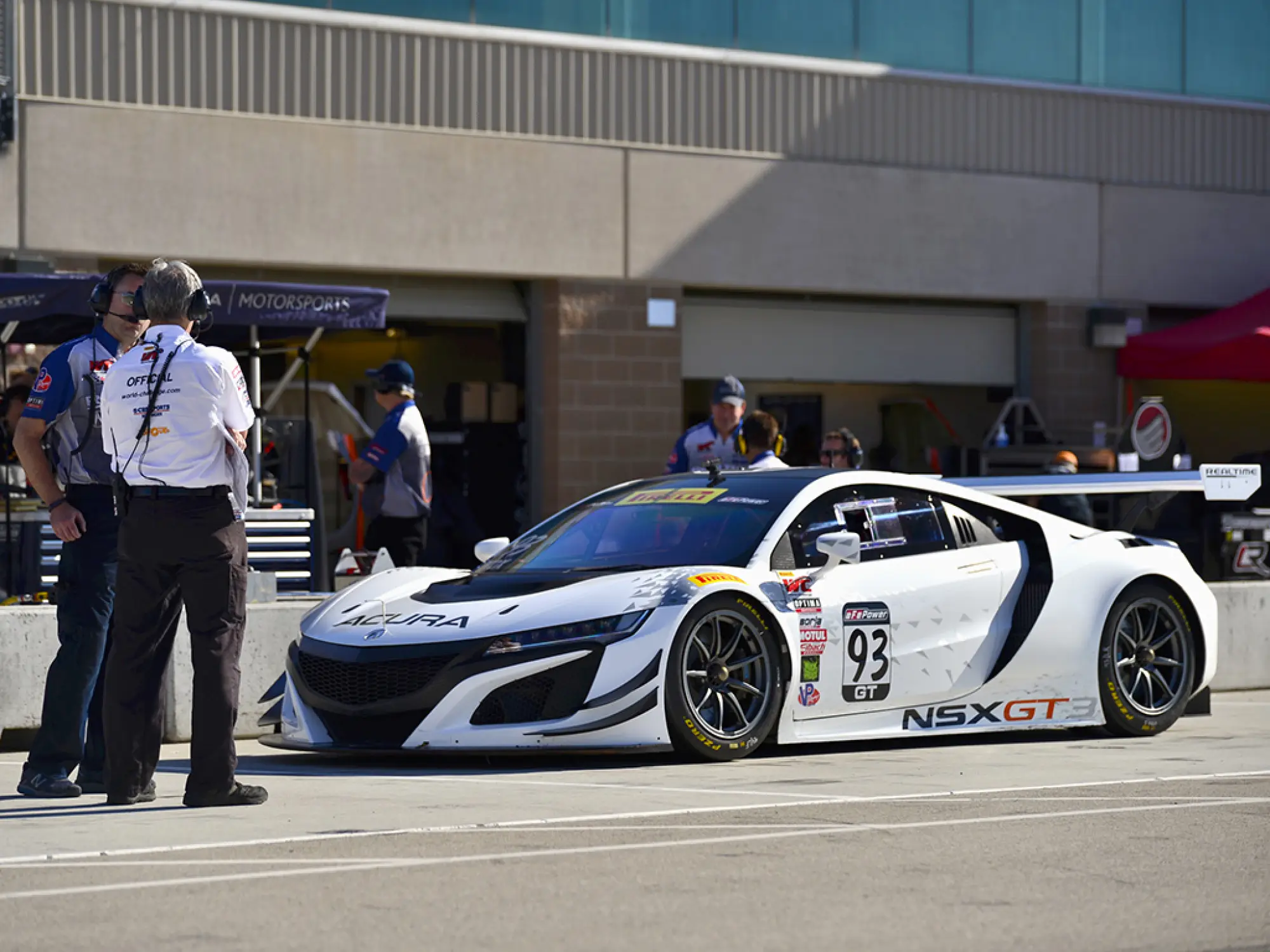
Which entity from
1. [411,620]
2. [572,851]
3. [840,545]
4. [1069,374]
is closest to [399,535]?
[411,620]

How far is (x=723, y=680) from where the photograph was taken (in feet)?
29.1

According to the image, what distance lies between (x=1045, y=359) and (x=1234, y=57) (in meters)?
3.96

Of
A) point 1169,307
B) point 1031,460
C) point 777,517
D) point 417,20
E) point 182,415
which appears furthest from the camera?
point 1169,307

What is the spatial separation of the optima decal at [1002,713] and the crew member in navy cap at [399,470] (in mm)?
4787

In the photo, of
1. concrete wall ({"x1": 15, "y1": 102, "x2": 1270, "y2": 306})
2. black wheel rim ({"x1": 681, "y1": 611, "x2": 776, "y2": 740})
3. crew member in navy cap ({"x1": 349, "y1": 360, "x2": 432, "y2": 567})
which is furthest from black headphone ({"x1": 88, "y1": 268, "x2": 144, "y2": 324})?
concrete wall ({"x1": 15, "y1": 102, "x2": 1270, "y2": 306})

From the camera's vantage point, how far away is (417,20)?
1873 centimetres

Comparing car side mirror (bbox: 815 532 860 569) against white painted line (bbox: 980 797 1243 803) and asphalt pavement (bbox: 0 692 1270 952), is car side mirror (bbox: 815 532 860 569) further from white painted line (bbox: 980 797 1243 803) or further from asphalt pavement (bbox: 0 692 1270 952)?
white painted line (bbox: 980 797 1243 803)

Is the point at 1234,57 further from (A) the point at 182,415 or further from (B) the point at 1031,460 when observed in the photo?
(A) the point at 182,415

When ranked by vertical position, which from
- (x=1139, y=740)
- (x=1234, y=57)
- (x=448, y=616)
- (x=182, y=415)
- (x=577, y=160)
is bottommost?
(x=1139, y=740)

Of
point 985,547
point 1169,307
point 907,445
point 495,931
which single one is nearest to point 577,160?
point 907,445

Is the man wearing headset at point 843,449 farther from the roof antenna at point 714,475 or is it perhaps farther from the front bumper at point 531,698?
the front bumper at point 531,698

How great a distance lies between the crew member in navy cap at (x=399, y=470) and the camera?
44.7 ft

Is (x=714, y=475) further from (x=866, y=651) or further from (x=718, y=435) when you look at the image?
(x=718, y=435)

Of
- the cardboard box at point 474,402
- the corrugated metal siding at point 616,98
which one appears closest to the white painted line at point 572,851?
the corrugated metal siding at point 616,98
